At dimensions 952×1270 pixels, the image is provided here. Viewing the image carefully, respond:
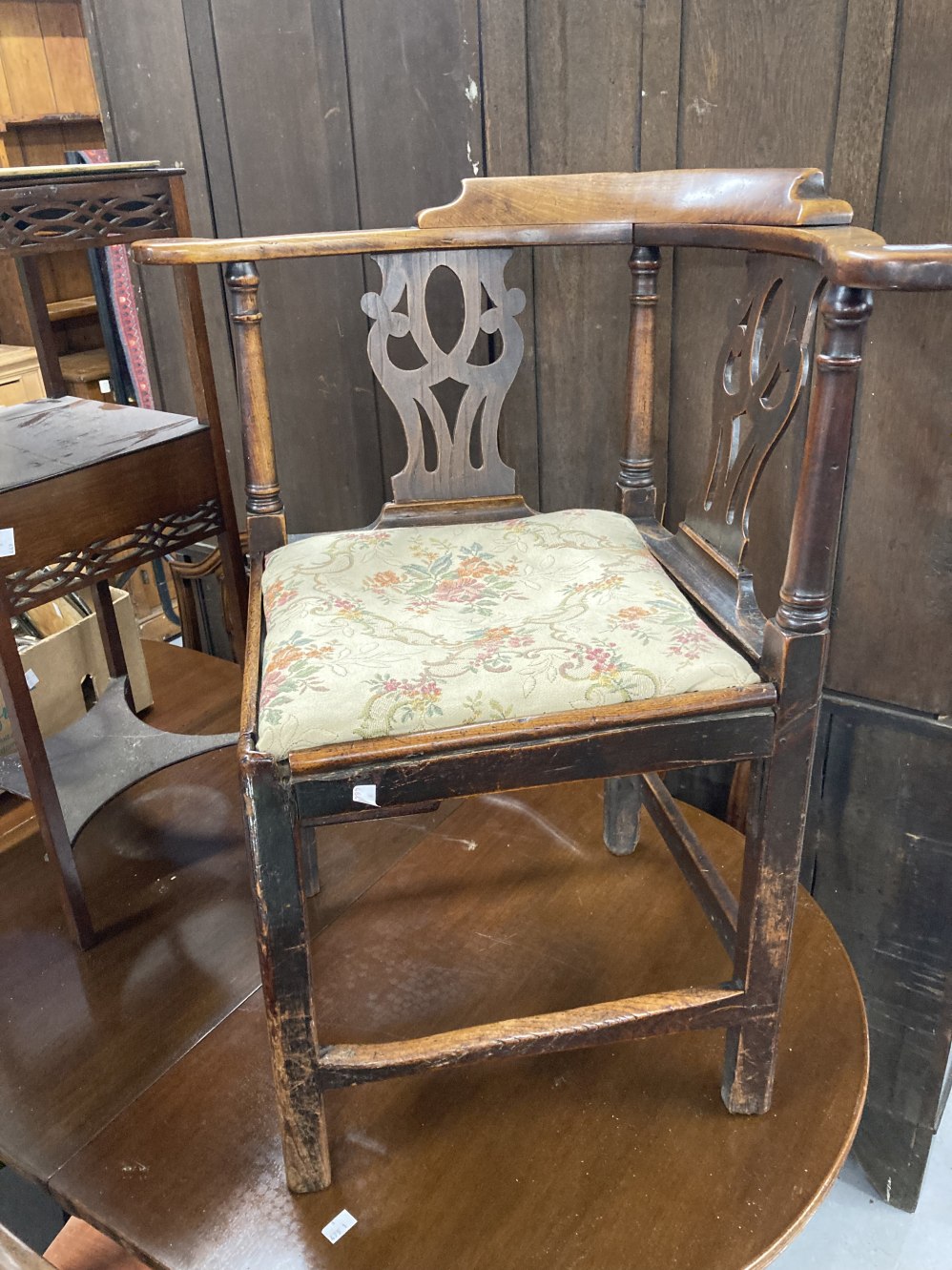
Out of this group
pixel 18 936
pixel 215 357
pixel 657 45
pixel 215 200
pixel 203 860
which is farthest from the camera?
pixel 215 357

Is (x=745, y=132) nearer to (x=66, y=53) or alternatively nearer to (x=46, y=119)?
(x=46, y=119)

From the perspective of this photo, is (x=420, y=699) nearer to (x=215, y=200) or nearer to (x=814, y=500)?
(x=814, y=500)

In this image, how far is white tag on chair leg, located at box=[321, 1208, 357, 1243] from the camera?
82cm

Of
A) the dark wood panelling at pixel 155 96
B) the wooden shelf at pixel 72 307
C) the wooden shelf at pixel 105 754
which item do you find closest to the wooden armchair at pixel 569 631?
the wooden shelf at pixel 105 754

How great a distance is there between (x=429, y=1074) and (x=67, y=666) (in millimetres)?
805

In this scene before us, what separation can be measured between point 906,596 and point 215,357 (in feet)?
3.63

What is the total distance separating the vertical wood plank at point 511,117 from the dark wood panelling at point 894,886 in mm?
544

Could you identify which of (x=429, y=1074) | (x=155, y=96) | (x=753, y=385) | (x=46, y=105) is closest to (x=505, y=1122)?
(x=429, y=1074)

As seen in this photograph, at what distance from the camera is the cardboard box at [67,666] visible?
1.39 meters

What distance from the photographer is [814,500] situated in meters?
0.70

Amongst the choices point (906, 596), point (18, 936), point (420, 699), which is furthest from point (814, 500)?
point (18, 936)

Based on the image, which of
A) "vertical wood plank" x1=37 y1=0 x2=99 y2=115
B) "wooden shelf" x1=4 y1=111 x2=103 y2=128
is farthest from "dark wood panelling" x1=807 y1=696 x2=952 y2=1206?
"vertical wood plank" x1=37 y1=0 x2=99 y2=115

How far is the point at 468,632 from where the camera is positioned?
2.69ft

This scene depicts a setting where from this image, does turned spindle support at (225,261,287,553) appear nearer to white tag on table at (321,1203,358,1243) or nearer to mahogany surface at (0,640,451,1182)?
mahogany surface at (0,640,451,1182)
